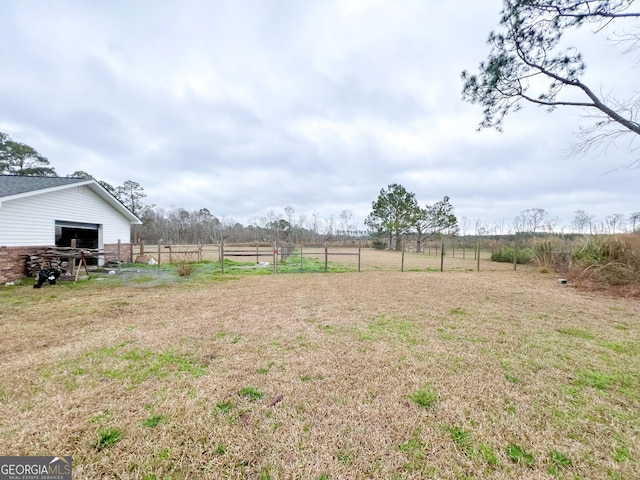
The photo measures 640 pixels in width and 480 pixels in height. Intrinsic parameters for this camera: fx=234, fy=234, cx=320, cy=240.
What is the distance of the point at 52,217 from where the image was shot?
28.4ft

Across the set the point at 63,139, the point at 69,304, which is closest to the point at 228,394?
the point at 69,304

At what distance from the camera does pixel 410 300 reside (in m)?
5.61

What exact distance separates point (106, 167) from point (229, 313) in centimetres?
3081

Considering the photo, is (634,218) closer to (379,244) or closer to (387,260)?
(387,260)

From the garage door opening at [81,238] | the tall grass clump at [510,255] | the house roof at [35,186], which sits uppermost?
the house roof at [35,186]

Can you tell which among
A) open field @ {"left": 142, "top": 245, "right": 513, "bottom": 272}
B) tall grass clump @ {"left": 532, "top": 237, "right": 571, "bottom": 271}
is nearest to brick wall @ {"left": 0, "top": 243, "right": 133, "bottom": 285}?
open field @ {"left": 142, "top": 245, "right": 513, "bottom": 272}

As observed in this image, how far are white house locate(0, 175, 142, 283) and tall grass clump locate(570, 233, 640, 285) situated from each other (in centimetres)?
1753

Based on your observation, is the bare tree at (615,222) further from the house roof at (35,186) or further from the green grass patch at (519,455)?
the house roof at (35,186)

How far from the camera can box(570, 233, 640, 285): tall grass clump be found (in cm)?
708

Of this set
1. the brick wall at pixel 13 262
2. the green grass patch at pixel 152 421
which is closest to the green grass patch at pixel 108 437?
the green grass patch at pixel 152 421

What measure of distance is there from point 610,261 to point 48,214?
19.4 metres

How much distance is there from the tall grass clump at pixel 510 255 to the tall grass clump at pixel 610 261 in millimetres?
4323

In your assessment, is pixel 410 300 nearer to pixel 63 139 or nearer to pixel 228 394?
pixel 228 394

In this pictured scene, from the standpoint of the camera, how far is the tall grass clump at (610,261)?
279 inches
